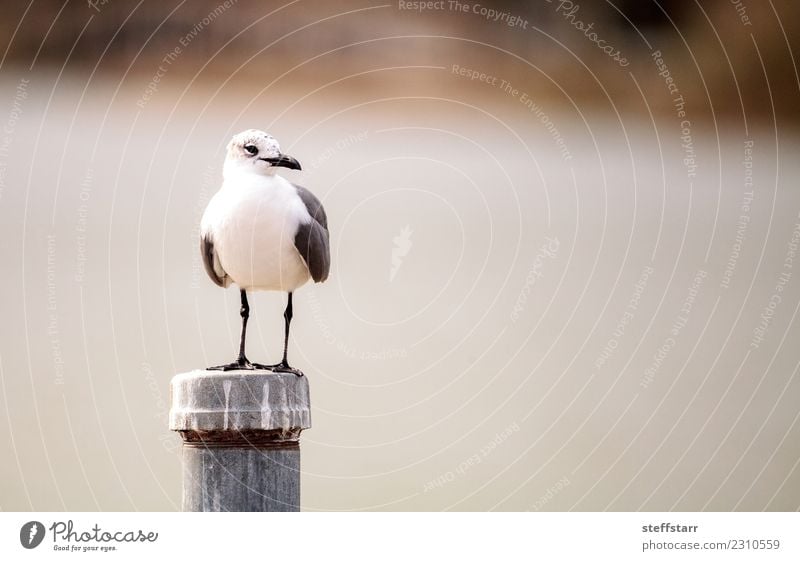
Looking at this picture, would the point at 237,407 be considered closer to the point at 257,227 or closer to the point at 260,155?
the point at 257,227

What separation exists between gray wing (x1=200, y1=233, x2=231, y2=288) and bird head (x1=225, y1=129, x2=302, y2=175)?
408 millimetres

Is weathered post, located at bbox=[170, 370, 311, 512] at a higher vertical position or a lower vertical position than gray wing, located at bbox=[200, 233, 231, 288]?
lower

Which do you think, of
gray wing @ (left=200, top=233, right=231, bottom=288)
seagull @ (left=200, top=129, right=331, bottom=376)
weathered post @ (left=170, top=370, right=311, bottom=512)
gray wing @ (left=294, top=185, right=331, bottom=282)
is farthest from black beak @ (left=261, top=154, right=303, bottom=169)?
weathered post @ (left=170, top=370, right=311, bottom=512)

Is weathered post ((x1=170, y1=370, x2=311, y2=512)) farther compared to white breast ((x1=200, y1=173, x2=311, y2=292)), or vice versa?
white breast ((x1=200, y1=173, x2=311, y2=292))

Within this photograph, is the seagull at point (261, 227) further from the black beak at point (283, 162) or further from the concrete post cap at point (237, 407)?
the concrete post cap at point (237, 407)

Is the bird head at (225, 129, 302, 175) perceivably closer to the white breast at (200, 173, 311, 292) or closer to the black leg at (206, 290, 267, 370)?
the white breast at (200, 173, 311, 292)

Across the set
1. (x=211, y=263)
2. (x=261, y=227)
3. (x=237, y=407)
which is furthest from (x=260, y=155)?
(x=237, y=407)

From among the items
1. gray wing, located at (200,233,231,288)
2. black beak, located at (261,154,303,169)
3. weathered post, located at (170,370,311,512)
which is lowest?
weathered post, located at (170,370,311,512)

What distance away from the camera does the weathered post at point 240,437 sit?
402 cm

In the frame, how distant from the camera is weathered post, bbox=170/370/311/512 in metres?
4.02

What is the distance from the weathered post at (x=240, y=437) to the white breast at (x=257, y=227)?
3.87 ft

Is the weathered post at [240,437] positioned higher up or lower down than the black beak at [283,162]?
lower down

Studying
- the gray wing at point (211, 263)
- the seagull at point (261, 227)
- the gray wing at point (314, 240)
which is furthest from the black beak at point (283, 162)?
the gray wing at point (211, 263)
